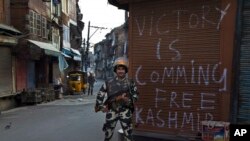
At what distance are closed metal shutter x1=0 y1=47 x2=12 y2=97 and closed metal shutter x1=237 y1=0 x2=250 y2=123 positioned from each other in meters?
17.2

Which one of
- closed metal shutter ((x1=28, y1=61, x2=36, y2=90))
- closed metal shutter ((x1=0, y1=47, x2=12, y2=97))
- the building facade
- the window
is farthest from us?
closed metal shutter ((x1=28, y1=61, x2=36, y2=90))

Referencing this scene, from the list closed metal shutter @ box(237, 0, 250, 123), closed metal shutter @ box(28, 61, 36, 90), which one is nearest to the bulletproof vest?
closed metal shutter @ box(237, 0, 250, 123)

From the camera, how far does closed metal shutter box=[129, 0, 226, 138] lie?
28.8 feet

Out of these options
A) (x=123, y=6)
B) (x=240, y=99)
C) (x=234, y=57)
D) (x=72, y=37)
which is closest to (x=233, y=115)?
(x=240, y=99)

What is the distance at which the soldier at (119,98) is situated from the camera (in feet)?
26.0

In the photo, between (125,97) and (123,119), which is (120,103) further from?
(123,119)

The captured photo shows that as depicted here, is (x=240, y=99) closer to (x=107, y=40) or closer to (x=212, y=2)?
(x=212, y=2)

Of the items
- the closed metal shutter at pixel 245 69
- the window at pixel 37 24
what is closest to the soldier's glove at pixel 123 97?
the closed metal shutter at pixel 245 69

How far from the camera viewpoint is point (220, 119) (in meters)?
8.62

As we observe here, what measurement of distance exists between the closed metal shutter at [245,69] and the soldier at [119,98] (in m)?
1.77

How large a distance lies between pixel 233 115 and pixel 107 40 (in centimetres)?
11796

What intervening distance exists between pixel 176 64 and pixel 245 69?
4.77ft

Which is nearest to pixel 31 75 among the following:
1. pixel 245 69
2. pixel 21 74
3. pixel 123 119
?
pixel 21 74

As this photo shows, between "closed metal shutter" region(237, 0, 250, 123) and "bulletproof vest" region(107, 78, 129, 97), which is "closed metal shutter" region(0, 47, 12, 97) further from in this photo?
"closed metal shutter" region(237, 0, 250, 123)
